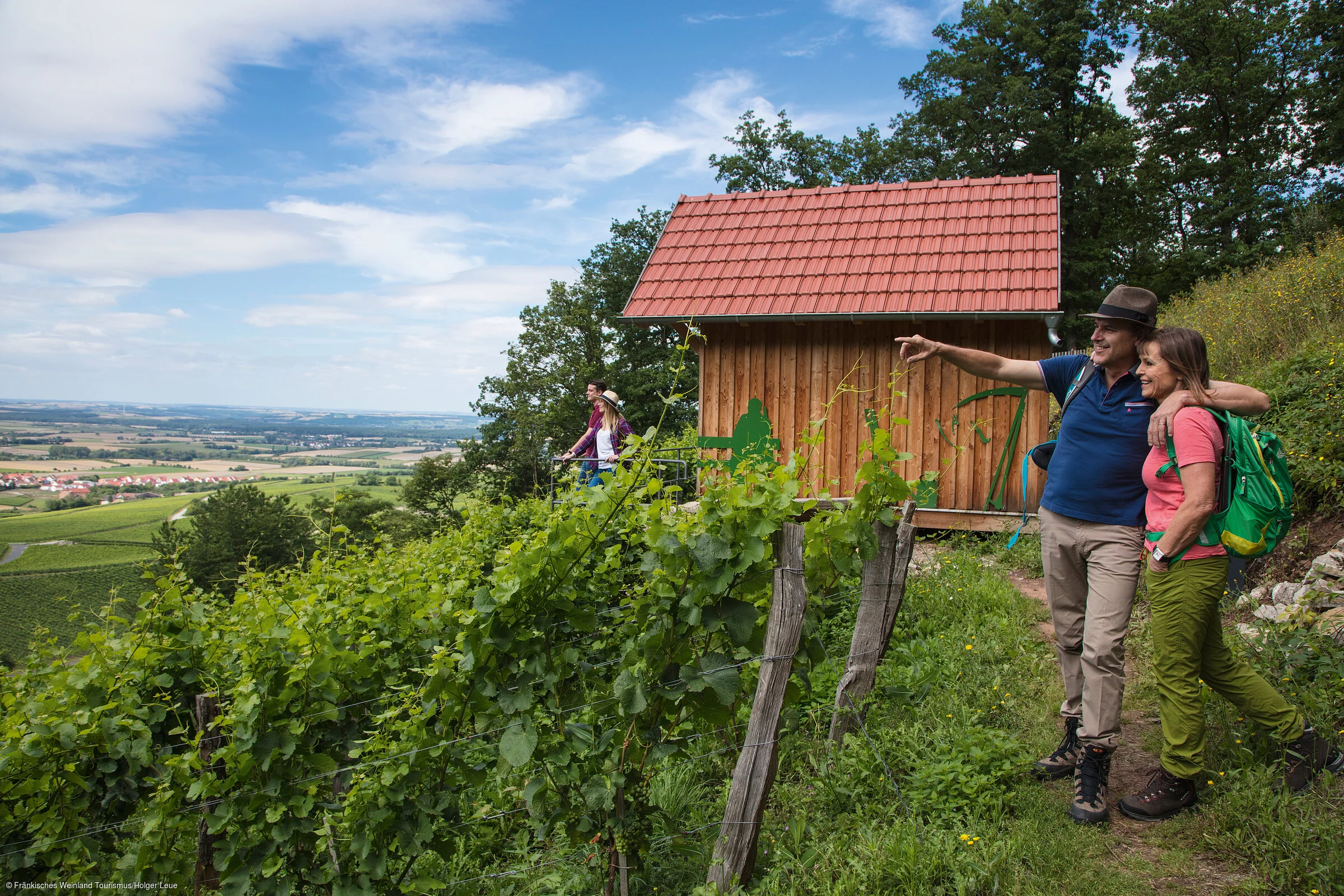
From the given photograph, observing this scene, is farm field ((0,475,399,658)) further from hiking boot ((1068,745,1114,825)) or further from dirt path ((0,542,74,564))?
hiking boot ((1068,745,1114,825))

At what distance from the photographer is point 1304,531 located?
5.18 m

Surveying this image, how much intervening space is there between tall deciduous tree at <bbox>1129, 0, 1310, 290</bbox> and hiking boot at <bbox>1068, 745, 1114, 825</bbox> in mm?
26119

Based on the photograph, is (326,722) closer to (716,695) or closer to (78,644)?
(78,644)

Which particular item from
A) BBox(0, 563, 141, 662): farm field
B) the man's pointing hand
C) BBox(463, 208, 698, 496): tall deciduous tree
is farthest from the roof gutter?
BBox(0, 563, 141, 662): farm field

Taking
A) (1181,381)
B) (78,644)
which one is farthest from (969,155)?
(78,644)

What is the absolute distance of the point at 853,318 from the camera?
8305 millimetres

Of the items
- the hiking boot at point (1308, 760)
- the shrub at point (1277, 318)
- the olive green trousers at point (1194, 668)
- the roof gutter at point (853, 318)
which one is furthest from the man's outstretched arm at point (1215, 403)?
the roof gutter at point (853, 318)

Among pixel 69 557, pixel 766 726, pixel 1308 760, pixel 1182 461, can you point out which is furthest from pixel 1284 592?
Answer: pixel 69 557

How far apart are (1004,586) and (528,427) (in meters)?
24.9

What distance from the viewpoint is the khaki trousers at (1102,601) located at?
2924mm

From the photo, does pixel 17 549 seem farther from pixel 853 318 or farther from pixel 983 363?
pixel 983 363

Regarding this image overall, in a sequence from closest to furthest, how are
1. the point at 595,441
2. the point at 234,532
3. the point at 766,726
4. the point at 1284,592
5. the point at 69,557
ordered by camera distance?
the point at 766,726 < the point at 1284,592 < the point at 595,441 < the point at 234,532 < the point at 69,557

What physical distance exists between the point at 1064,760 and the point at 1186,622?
0.90 metres

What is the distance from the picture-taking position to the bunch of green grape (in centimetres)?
268
